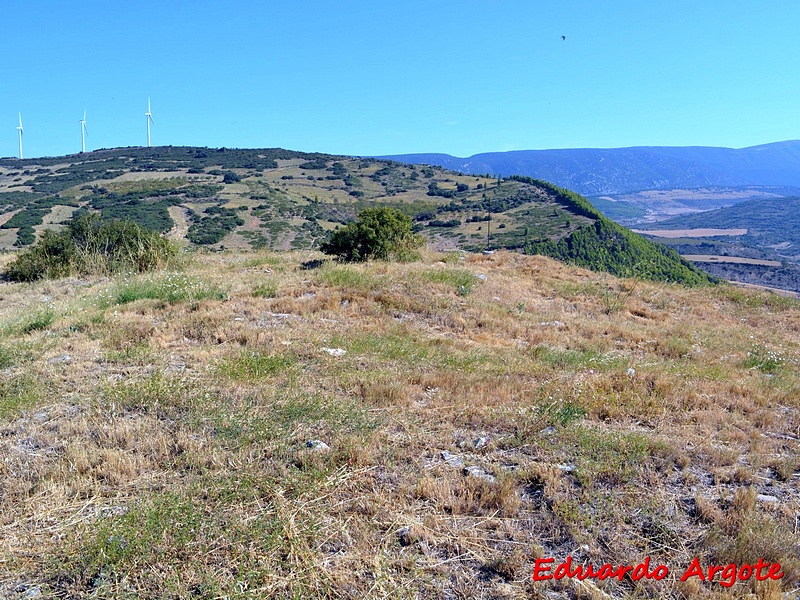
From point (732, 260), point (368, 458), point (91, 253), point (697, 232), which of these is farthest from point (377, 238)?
point (697, 232)

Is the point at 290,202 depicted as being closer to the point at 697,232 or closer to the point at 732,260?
the point at 732,260

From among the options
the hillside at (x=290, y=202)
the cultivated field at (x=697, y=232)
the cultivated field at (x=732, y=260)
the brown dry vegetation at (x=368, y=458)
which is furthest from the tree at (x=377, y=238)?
the cultivated field at (x=697, y=232)

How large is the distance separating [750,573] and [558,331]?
214 inches

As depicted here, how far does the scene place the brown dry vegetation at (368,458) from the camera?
2604mm

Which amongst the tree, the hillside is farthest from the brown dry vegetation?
the hillside

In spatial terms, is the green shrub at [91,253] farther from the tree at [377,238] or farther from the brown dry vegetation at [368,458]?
the brown dry vegetation at [368,458]

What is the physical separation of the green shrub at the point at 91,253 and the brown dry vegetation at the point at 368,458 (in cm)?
486

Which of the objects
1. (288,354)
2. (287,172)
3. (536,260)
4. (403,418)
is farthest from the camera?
(287,172)

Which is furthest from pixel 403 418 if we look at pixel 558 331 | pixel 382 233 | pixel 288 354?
pixel 382 233

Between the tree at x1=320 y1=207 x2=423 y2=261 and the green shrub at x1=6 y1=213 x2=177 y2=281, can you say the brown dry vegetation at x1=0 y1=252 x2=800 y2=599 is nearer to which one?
the green shrub at x1=6 y1=213 x2=177 y2=281

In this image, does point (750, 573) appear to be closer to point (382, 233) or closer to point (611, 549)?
point (611, 549)

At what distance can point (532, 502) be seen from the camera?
3250 millimetres

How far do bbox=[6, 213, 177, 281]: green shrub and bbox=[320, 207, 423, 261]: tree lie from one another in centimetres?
432

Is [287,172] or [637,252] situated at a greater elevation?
[287,172]
